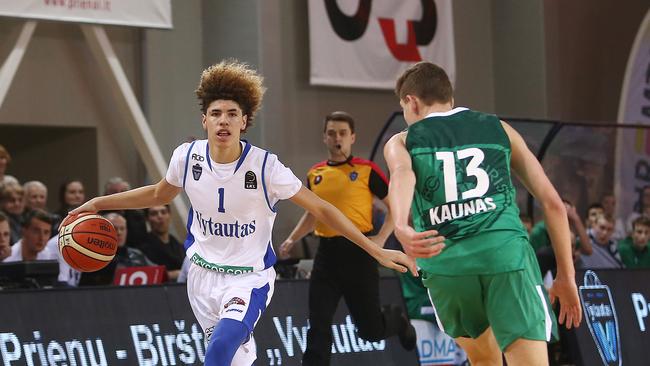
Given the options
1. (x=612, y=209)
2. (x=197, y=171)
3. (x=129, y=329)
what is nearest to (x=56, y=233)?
(x=129, y=329)

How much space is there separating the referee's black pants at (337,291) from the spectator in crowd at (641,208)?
22.8 feet

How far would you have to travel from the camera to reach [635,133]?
14461 mm

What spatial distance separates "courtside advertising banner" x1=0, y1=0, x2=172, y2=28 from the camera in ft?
37.7

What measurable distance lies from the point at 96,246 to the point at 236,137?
1.05 metres

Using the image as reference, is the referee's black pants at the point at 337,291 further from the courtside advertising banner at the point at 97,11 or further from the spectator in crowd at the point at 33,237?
the courtside advertising banner at the point at 97,11

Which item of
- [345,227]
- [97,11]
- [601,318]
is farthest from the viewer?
[97,11]

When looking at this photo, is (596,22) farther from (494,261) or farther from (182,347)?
(494,261)

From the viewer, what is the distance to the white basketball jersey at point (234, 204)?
20.1 feet

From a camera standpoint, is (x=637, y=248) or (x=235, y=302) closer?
(x=235, y=302)

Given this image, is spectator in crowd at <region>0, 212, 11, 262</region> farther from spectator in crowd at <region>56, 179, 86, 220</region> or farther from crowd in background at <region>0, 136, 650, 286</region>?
spectator in crowd at <region>56, 179, 86, 220</region>

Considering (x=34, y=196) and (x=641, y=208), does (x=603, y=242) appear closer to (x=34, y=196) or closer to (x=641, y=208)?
(x=641, y=208)

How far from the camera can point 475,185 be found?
5.04 m

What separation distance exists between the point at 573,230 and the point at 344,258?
5.49 metres

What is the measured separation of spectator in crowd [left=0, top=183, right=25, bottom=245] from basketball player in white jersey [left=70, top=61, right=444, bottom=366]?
423 cm
